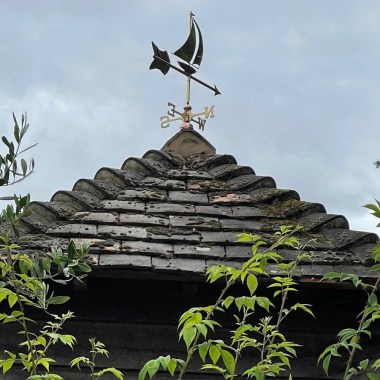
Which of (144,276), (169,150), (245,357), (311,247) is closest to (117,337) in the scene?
(144,276)

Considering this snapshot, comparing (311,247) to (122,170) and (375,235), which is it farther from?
(122,170)

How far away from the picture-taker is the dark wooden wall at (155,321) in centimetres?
361

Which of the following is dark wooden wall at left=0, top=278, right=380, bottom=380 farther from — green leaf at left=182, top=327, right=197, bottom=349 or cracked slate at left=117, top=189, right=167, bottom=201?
green leaf at left=182, top=327, right=197, bottom=349

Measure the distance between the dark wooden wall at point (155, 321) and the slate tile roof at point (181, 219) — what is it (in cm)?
13

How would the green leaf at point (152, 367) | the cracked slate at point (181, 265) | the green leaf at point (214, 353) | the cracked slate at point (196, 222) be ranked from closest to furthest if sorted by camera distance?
the green leaf at point (152, 367) < the green leaf at point (214, 353) < the cracked slate at point (181, 265) < the cracked slate at point (196, 222)

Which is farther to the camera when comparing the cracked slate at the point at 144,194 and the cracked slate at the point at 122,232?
the cracked slate at the point at 144,194

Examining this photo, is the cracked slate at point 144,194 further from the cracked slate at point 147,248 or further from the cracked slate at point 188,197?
the cracked slate at point 147,248

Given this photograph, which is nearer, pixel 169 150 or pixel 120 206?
pixel 120 206

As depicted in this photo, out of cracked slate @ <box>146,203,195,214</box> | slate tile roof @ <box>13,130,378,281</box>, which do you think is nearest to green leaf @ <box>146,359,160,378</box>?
slate tile roof @ <box>13,130,378,281</box>

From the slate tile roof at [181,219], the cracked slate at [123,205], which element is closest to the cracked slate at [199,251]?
the slate tile roof at [181,219]

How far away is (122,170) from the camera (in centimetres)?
456

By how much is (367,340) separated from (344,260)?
0.38 meters

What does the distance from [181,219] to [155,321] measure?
1.95 feet

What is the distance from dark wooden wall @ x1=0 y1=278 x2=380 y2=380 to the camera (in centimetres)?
361
